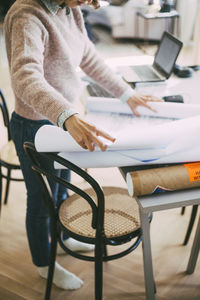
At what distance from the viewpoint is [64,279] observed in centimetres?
155

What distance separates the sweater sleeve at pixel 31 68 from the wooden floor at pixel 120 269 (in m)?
0.94

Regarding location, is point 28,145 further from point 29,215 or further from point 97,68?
point 97,68

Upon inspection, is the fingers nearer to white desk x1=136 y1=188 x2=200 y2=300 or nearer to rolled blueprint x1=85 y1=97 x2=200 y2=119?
white desk x1=136 y1=188 x2=200 y2=300

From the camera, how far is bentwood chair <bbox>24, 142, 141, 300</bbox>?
1085 mm

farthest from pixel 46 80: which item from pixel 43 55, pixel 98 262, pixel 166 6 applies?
pixel 166 6

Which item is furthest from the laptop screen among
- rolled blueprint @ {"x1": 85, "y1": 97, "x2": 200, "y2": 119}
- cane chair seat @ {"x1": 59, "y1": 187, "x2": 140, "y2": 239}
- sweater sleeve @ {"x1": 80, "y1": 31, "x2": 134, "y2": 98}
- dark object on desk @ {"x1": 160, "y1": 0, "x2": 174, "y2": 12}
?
dark object on desk @ {"x1": 160, "y1": 0, "x2": 174, "y2": 12}

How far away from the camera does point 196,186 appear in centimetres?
94

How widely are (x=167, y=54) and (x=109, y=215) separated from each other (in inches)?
42.5

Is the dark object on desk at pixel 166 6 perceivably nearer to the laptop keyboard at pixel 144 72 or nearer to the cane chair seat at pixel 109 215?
the laptop keyboard at pixel 144 72

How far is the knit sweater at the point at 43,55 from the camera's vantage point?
0.98 m

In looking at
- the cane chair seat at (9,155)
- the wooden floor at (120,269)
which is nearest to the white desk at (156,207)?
the wooden floor at (120,269)

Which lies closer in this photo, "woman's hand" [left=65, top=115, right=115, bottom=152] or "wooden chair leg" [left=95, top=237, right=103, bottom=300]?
"woman's hand" [left=65, top=115, right=115, bottom=152]

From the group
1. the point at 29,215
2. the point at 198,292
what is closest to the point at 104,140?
the point at 29,215

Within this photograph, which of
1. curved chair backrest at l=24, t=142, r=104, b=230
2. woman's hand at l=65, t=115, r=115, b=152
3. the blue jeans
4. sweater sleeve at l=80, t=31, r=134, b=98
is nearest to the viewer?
woman's hand at l=65, t=115, r=115, b=152
